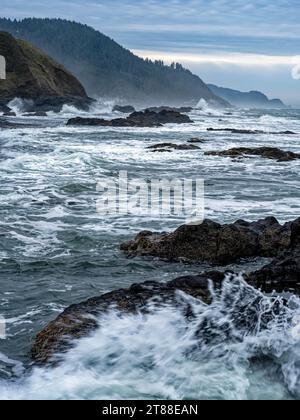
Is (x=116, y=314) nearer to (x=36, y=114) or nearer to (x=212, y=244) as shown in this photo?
(x=212, y=244)

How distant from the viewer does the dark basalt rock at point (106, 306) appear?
603cm

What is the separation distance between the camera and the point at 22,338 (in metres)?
6.68

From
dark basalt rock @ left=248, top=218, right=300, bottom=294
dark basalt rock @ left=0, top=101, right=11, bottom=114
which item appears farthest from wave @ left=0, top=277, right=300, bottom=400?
dark basalt rock @ left=0, top=101, right=11, bottom=114

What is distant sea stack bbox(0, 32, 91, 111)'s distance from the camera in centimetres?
7375

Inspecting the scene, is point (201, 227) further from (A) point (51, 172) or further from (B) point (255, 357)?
(A) point (51, 172)

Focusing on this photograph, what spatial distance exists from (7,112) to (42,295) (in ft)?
194

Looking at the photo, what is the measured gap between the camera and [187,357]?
5.98 meters

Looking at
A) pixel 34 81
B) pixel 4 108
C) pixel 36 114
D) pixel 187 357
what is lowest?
pixel 187 357

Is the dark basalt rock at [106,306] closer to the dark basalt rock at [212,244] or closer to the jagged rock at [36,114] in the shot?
the dark basalt rock at [212,244]

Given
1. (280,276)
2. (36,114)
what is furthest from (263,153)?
(36,114)

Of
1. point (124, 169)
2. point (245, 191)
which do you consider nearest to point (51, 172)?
point (124, 169)

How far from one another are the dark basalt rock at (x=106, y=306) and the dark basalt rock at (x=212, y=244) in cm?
227

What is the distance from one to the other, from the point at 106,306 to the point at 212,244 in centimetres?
360

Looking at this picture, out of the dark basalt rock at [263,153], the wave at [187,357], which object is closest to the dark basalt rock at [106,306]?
the wave at [187,357]
